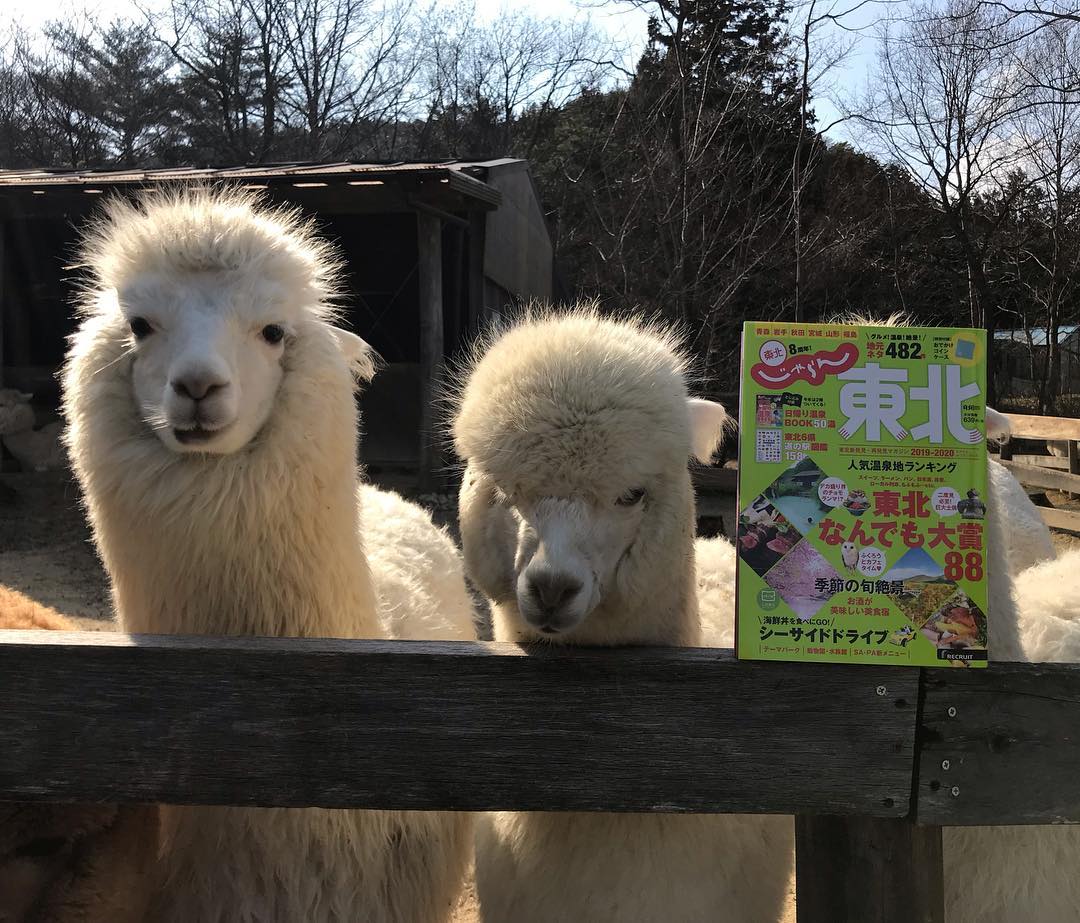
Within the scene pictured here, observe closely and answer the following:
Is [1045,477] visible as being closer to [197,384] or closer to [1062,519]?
[1062,519]

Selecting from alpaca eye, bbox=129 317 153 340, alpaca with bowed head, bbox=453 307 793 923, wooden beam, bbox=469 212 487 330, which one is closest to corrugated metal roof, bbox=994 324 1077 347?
wooden beam, bbox=469 212 487 330

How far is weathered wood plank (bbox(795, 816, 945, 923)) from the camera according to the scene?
4.97ft

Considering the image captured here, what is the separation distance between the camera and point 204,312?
2.16 meters

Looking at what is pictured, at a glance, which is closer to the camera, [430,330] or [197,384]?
[197,384]

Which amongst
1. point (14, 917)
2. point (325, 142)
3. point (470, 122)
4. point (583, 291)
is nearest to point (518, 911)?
point (14, 917)

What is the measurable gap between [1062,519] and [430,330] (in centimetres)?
689

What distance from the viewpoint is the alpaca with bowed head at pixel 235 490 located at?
2.04 meters

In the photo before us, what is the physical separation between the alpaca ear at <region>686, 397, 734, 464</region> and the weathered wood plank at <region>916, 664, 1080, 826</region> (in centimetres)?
83

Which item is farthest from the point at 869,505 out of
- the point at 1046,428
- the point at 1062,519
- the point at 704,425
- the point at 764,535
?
the point at 1062,519

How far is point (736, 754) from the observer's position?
145 cm

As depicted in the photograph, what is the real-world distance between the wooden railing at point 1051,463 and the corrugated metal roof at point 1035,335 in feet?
24.1

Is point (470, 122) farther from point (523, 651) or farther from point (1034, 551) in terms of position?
point (523, 651)

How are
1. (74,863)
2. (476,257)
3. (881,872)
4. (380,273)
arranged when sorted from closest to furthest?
(881,872) → (74,863) → (476,257) → (380,273)

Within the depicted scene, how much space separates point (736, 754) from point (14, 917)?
5.07 ft
